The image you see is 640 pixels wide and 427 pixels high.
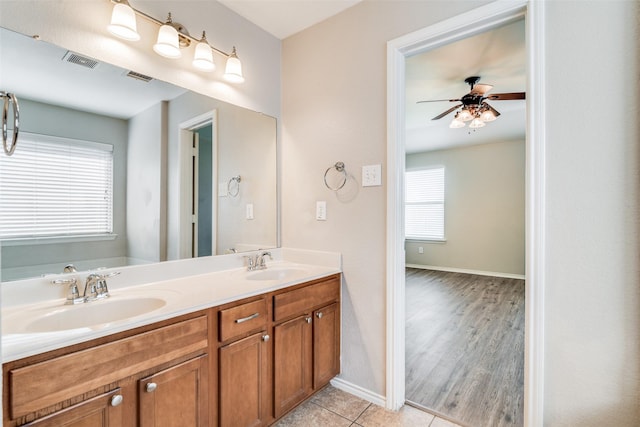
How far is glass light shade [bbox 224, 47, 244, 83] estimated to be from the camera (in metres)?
1.88

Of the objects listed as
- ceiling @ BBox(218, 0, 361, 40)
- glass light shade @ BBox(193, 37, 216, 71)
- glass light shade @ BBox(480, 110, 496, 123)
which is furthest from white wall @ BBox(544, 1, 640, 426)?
glass light shade @ BBox(480, 110, 496, 123)

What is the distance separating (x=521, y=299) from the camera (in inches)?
156

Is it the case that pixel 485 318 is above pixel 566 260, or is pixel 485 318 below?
below

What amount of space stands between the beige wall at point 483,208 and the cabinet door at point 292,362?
476 cm

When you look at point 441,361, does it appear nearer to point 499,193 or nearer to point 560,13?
point 560,13

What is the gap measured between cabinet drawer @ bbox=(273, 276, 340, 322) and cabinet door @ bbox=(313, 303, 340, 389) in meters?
0.06

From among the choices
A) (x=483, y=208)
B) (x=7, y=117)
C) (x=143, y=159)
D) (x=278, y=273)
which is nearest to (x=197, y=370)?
(x=278, y=273)

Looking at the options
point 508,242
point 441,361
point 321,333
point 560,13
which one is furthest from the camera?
point 508,242

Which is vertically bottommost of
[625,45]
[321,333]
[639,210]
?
[321,333]

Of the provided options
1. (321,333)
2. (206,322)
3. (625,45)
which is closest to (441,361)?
(321,333)

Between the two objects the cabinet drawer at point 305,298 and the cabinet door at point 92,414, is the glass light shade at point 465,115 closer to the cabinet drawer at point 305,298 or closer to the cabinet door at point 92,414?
the cabinet drawer at point 305,298

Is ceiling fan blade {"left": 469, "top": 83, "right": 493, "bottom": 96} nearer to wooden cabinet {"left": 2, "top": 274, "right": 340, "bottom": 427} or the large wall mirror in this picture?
the large wall mirror

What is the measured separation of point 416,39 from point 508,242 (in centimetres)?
468

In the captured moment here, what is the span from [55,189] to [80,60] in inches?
23.5
